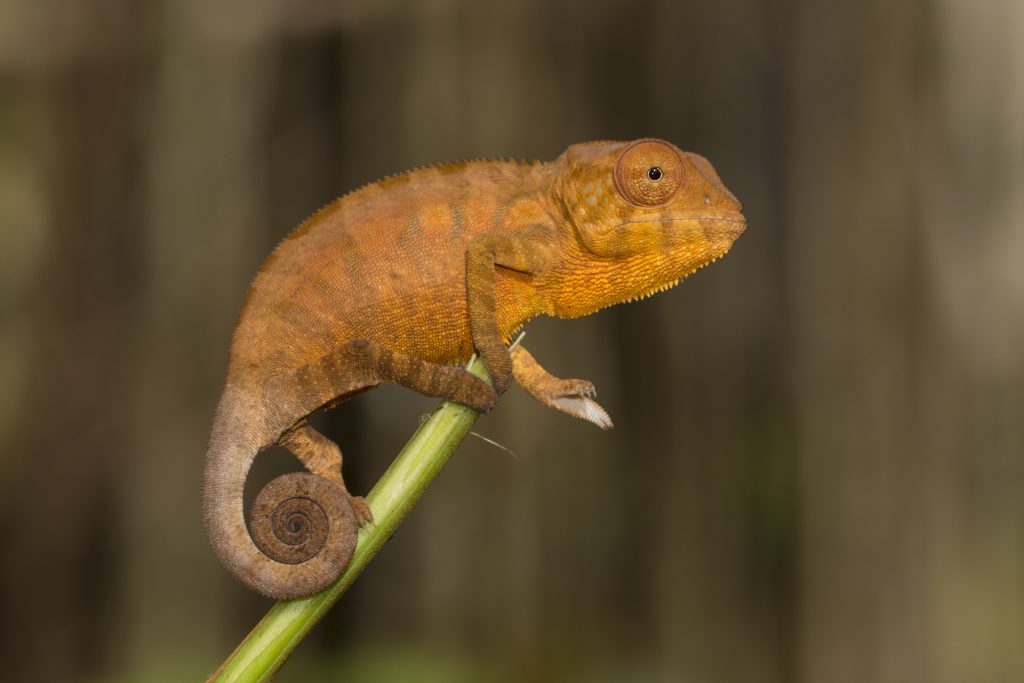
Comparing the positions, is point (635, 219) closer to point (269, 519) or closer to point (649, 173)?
point (649, 173)

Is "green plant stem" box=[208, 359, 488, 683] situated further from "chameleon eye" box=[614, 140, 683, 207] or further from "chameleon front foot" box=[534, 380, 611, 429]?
"chameleon eye" box=[614, 140, 683, 207]

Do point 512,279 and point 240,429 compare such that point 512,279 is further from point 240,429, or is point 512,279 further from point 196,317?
point 196,317

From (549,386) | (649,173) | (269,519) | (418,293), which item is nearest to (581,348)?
(549,386)

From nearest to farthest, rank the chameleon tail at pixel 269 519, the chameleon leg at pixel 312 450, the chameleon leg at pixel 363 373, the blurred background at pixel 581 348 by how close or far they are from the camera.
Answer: the chameleon tail at pixel 269 519
the chameleon leg at pixel 363 373
the chameleon leg at pixel 312 450
the blurred background at pixel 581 348

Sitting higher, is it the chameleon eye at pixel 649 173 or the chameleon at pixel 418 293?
the chameleon eye at pixel 649 173

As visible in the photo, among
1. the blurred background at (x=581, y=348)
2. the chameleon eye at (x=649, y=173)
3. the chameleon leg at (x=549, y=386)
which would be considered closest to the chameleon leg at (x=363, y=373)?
the chameleon leg at (x=549, y=386)

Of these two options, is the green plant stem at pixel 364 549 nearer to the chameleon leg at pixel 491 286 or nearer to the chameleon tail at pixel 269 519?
the chameleon tail at pixel 269 519

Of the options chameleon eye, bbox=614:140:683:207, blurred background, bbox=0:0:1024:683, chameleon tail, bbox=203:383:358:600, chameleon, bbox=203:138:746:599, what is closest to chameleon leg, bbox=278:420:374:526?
chameleon, bbox=203:138:746:599
